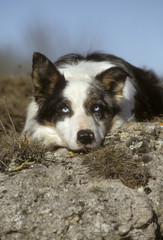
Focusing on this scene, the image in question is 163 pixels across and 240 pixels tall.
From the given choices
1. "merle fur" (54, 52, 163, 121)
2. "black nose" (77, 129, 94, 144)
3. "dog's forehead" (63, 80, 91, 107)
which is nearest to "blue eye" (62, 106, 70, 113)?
"dog's forehead" (63, 80, 91, 107)

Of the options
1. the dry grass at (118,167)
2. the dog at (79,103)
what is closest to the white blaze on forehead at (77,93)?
the dog at (79,103)

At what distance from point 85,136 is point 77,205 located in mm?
1082

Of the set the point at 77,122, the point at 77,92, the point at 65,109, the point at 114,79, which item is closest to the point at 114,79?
the point at 114,79

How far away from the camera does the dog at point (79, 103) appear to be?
4934mm

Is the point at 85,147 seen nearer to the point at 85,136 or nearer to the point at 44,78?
the point at 85,136

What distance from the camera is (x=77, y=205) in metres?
3.80

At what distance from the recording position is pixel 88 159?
441cm

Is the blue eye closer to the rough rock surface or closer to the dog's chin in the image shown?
the dog's chin

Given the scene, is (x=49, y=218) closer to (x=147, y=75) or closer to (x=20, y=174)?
(x=20, y=174)

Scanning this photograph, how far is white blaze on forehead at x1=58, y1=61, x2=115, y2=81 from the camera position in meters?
5.96

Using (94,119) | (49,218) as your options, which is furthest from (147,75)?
(49,218)

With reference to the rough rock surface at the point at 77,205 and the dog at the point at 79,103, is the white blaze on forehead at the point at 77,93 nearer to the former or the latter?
the dog at the point at 79,103

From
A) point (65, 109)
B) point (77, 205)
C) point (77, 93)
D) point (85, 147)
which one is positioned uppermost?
point (77, 93)

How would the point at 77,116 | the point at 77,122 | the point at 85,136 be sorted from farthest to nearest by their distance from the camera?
the point at 77,116
the point at 77,122
the point at 85,136
